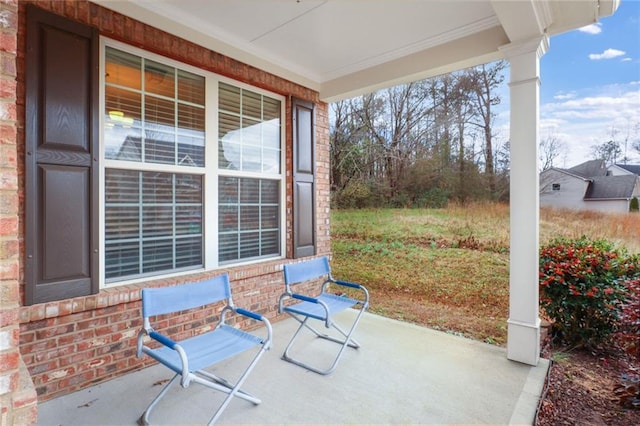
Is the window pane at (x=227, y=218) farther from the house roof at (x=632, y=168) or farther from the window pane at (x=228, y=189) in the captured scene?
the house roof at (x=632, y=168)

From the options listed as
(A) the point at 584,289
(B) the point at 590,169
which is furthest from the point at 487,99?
(A) the point at 584,289

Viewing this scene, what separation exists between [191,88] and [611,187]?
13.5 ft

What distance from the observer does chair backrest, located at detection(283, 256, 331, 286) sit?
2830 millimetres

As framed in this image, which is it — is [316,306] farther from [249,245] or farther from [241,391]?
[249,245]

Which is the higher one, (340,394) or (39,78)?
(39,78)

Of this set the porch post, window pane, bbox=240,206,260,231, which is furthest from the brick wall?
the porch post

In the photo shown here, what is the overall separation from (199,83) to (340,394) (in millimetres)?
2861

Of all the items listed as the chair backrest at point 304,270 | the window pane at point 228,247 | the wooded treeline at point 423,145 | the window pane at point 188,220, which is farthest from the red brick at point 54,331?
the wooded treeline at point 423,145

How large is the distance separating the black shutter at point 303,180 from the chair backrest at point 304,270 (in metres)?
0.58

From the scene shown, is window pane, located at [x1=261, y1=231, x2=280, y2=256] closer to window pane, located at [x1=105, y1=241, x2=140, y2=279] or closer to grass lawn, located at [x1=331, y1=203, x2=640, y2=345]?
window pane, located at [x1=105, y1=241, x2=140, y2=279]

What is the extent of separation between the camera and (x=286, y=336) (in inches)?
124

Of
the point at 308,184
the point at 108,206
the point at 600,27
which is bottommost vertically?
the point at 108,206

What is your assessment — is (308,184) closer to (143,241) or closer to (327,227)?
(327,227)

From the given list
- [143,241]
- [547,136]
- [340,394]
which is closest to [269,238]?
[143,241]
